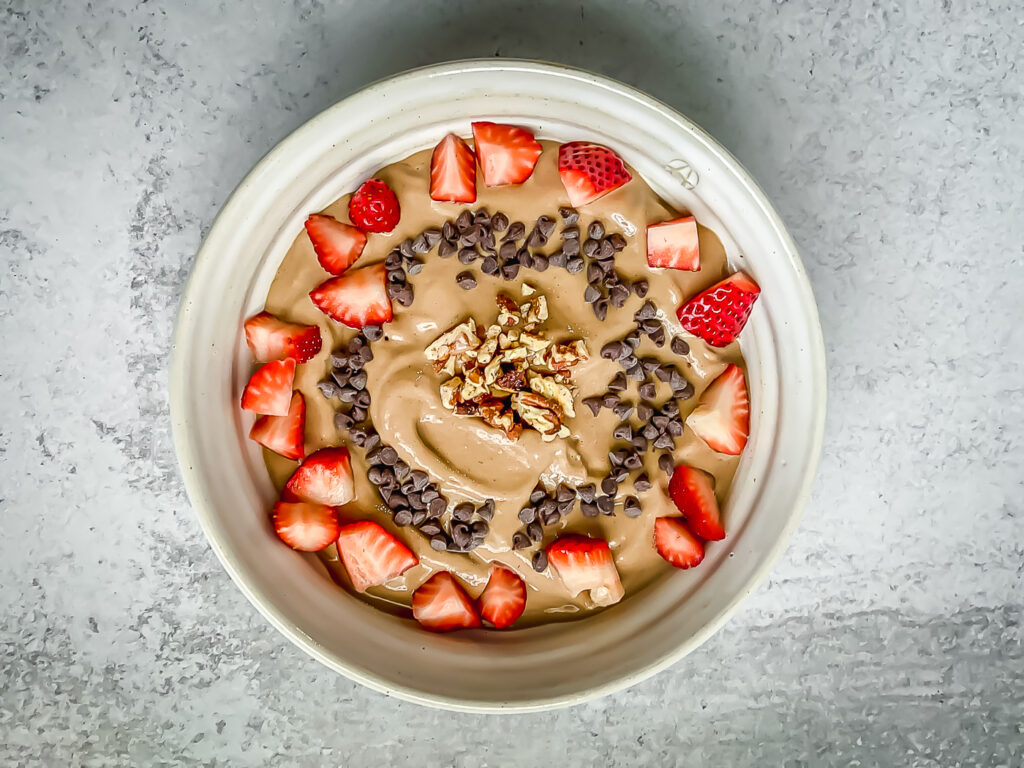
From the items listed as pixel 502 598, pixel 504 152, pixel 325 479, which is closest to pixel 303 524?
pixel 325 479

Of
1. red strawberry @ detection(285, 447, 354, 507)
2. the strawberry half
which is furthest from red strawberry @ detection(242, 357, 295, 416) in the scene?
the strawberry half

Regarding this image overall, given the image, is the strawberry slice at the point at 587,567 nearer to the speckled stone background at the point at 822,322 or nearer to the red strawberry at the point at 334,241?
the speckled stone background at the point at 822,322

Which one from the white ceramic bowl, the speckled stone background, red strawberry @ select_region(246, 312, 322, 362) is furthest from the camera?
the speckled stone background

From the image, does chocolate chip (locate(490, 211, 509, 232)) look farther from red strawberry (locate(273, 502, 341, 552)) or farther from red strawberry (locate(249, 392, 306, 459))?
red strawberry (locate(273, 502, 341, 552))

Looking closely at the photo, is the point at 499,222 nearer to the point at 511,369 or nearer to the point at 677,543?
the point at 511,369

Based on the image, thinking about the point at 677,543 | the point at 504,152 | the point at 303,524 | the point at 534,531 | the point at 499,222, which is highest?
the point at 504,152

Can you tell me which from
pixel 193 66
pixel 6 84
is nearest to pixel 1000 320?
pixel 193 66
